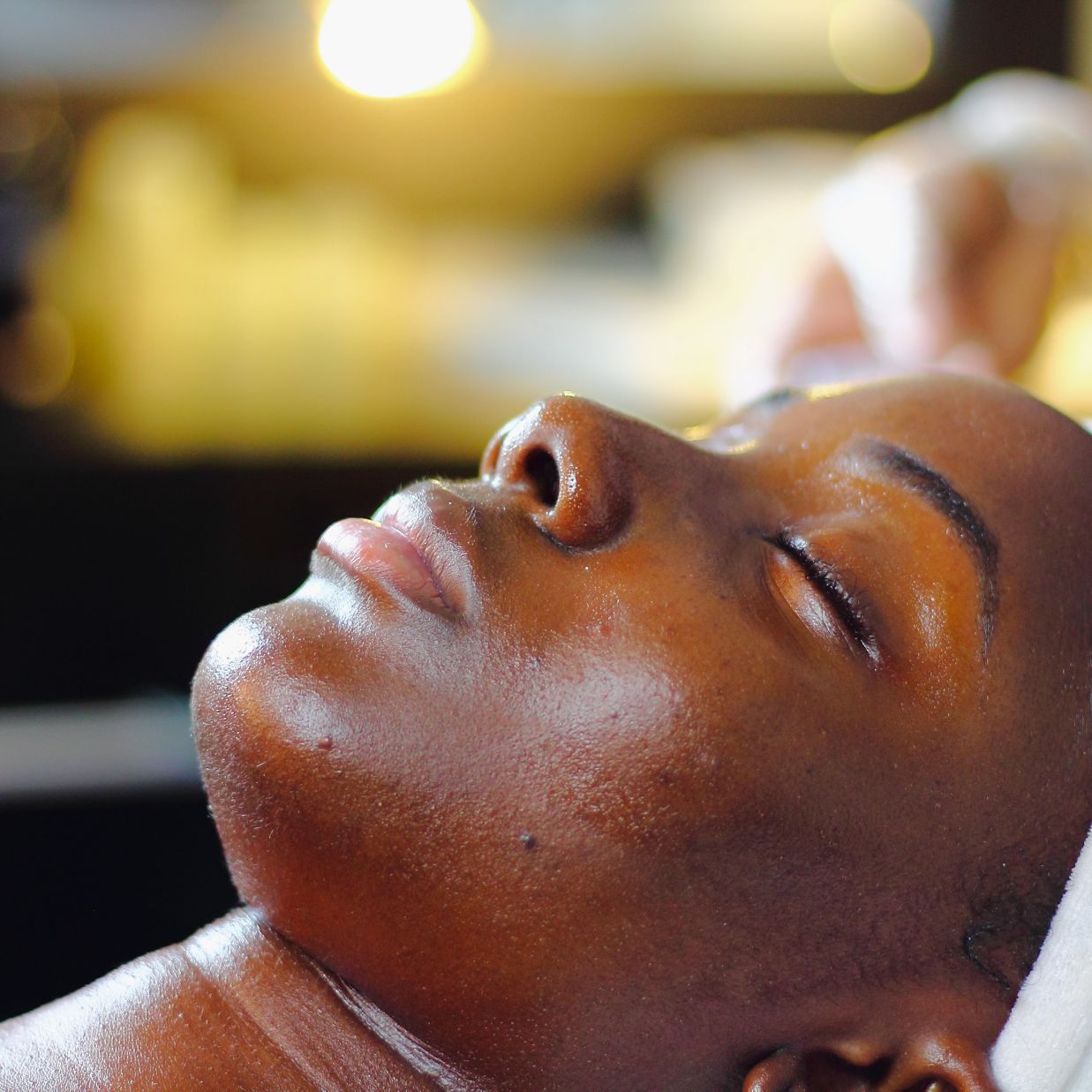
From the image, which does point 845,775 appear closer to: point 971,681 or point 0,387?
point 971,681

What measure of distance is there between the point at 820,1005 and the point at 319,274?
2.56 meters

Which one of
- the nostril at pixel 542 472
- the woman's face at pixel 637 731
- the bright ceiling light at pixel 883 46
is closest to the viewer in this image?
the woman's face at pixel 637 731

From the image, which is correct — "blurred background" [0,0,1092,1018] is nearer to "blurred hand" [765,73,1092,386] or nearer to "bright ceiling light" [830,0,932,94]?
"bright ceiling light" [830,0,932,94]

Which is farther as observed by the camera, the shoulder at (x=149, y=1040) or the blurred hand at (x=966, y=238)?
the blurred hand at (x=966, y=238)

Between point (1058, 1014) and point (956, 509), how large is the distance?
1.07 ft

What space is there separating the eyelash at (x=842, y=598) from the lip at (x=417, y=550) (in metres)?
0.23

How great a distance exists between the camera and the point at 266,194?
11.3ft

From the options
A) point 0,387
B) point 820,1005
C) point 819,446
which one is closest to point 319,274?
point 0,387

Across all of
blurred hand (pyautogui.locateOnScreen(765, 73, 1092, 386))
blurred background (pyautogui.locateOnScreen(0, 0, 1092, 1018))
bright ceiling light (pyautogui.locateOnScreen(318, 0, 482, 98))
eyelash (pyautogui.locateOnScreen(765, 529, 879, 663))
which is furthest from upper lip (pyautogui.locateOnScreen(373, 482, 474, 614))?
blurred background (pyautogui.locateOnScreen(0, 0, 1092, 1018))

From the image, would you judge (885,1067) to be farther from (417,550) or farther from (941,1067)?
(417,550)

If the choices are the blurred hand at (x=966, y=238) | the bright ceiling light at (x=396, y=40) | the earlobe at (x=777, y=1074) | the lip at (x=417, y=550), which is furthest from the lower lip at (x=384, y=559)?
the bright ceiling light at (x=396, y=40)

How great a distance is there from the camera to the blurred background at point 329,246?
9.16 feet

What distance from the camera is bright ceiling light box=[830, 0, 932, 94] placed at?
3.26m

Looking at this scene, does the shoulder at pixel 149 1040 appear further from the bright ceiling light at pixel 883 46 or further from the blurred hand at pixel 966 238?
the bright ceiling light at pixel 883 46
